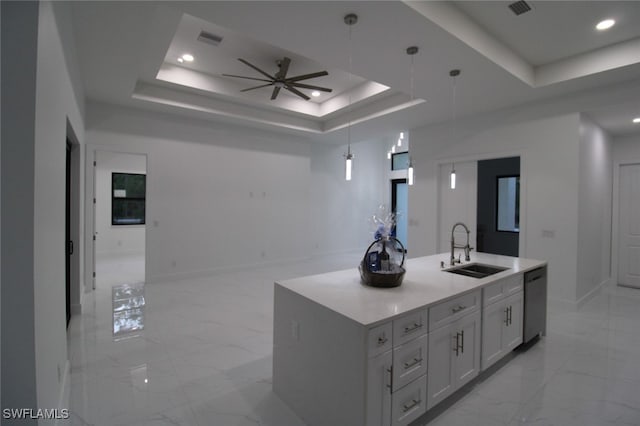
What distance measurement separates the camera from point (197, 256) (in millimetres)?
5797

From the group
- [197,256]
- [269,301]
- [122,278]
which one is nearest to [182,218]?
[197,256]

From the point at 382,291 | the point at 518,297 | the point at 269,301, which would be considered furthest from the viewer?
the point at 269,301

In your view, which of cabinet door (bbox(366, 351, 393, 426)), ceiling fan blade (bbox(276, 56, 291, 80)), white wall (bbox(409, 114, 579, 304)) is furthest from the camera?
white wall (bbox(409, 114, 579, 304))

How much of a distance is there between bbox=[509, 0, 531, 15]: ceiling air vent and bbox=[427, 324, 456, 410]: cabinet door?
112 inches

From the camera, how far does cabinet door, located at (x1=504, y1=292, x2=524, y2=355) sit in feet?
8.85

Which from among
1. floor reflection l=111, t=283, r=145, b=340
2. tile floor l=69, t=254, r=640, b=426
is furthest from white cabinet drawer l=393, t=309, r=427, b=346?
floor reflection l=111, t=283, r=145, b=340

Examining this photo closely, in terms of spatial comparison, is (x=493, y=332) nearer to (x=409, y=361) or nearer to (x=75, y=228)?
(x=409, y=361)

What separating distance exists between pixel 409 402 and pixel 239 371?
146cm

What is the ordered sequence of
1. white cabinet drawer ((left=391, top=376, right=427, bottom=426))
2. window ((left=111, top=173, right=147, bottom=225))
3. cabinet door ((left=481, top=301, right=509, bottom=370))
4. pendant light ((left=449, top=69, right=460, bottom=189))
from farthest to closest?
window ((left=111, top=173, right=147, bottom=225))
pendant light ((left=449, top=69, right=460, bottom=189))
cabinet door ((left=481, top=301, right=509, bottom=370))
white cabinet drawer ((left=391, top=376, right=427, bottom=426))

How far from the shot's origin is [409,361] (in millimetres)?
1831

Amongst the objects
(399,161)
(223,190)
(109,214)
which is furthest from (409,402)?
(109,214)

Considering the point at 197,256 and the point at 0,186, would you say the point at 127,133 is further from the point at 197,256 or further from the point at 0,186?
the point at 0,186

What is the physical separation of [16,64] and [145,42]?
2.14m

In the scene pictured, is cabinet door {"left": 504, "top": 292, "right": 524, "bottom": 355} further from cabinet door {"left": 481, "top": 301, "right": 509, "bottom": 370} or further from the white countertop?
the white countertop
